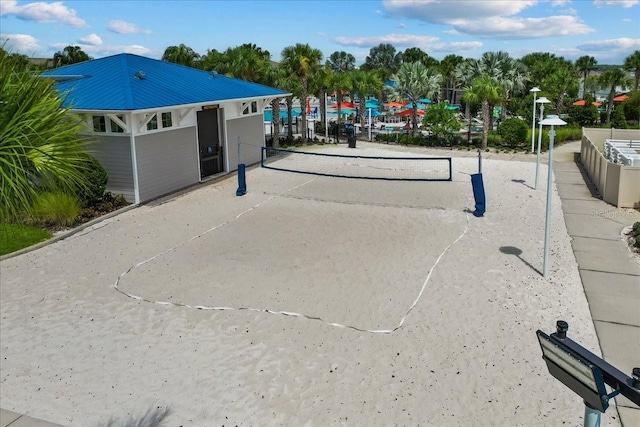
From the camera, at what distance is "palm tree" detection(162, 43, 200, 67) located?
4034 cm

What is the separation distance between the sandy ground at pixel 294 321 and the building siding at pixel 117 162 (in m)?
1.74

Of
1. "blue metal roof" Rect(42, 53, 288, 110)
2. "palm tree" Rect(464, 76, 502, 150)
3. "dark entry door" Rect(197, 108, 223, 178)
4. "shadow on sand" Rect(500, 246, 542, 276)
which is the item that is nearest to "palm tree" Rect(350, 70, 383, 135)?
"palm tree" Rect(464, 76, 502, 150)

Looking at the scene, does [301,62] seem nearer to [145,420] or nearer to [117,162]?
[117,162]

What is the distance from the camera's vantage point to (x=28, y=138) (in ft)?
14.3

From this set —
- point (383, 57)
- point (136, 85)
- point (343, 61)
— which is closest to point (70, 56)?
point (136, 85)

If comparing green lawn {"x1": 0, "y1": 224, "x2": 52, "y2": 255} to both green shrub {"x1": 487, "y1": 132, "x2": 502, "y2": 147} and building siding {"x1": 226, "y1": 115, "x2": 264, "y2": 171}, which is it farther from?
green shrub {"x1": 487, "y1": 132, "x2": 502, "y2": 147}

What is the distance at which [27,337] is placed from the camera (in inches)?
366

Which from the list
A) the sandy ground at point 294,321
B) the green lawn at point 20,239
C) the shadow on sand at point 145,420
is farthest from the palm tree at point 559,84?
the shadow on sand at point 145,420

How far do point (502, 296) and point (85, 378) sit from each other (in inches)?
280

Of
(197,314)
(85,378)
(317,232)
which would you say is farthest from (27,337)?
(317,232)

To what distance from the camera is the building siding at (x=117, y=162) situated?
17766 mm

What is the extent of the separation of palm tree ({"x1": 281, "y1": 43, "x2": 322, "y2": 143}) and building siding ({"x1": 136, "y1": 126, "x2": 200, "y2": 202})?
41.9ft

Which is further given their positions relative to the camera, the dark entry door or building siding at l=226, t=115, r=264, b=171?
building siding at l=226, t=115, r=264, b=171

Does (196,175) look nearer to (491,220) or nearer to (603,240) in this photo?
(491,220)
